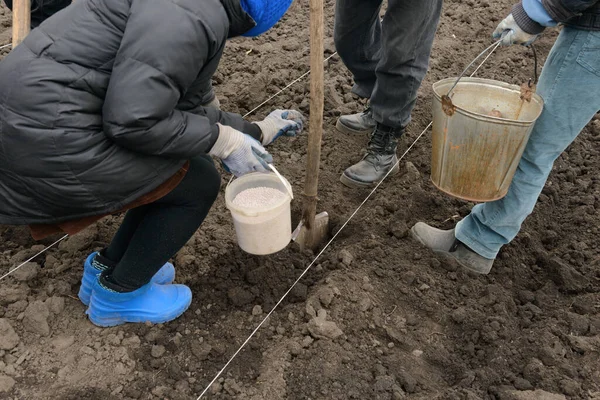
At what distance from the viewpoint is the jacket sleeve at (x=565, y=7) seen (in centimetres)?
190

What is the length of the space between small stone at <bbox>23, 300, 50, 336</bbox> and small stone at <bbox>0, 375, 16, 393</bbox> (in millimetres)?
249

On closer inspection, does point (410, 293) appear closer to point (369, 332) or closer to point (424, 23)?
point (369, 332)

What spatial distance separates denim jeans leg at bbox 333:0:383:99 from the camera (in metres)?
3.14

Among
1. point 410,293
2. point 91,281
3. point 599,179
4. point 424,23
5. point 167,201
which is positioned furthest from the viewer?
point 599,179

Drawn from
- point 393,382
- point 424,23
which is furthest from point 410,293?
point 424,23

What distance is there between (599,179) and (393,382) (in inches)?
86.7

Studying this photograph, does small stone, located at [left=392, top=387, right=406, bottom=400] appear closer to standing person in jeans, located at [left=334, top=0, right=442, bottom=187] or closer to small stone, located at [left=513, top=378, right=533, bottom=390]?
small stone, located at [left=513, top=378, right=533, bottom=390]

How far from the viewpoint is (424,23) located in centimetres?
281

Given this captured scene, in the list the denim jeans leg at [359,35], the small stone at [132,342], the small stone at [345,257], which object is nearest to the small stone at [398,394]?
the small stone at [345,257]

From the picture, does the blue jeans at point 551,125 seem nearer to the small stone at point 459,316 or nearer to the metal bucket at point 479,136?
the metal bucket at point 479,136

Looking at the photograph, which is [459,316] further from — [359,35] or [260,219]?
[359,35]

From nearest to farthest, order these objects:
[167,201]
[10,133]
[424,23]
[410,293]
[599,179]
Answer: [10,133], [167,201], [410,293], [424,23], [599,179]

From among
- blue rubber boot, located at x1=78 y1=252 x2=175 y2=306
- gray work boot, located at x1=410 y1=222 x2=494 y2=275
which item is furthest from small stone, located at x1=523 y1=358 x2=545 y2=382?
blue rubber boot, located at x1=78 y1=252 x2=175 y2=306

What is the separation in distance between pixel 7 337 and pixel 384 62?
2.21 metres
